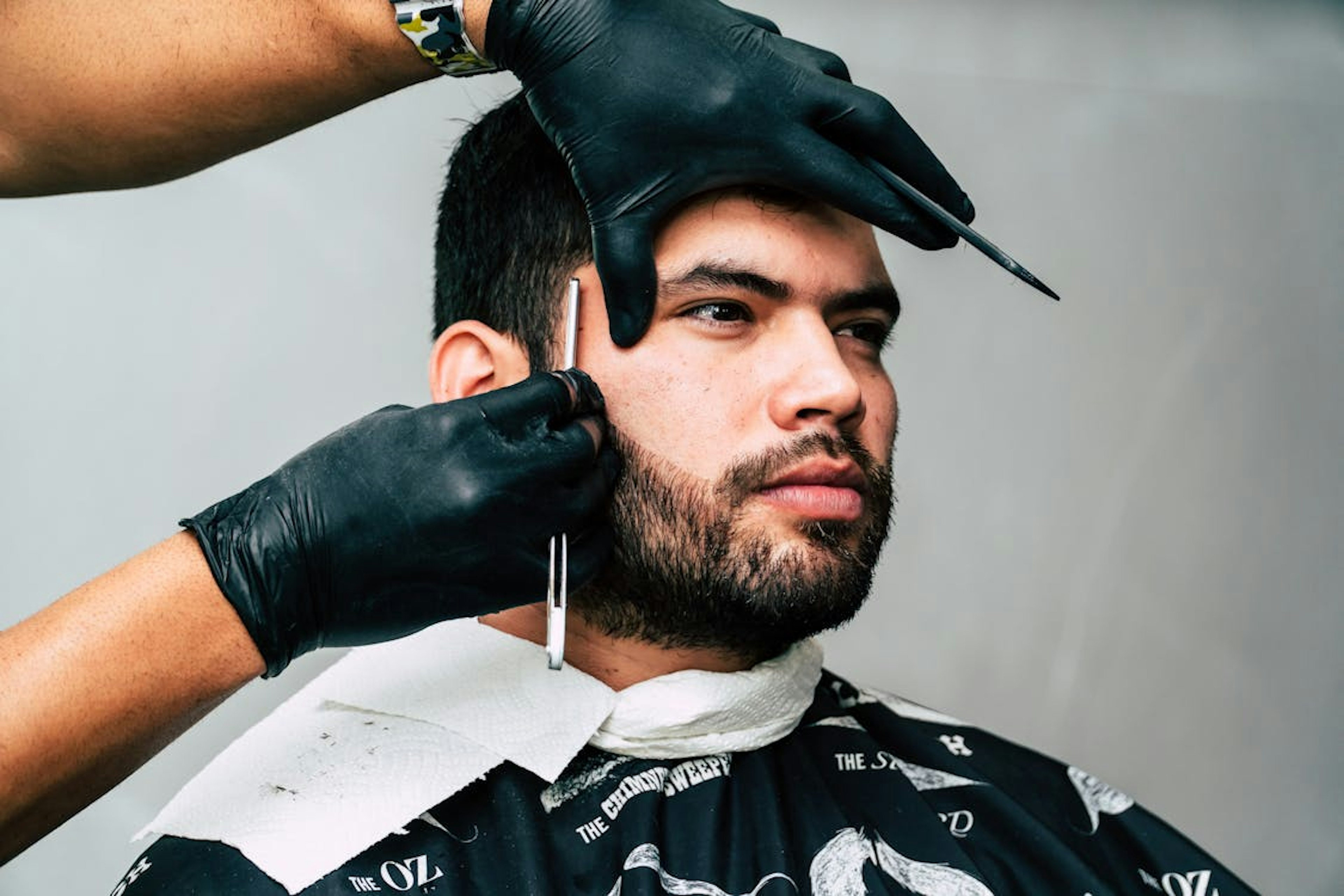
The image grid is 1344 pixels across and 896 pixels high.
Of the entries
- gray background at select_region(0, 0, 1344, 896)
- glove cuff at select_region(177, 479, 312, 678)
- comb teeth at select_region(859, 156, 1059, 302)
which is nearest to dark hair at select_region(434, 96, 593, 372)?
comb teeth at select_region(859, 156, 1059, 302)

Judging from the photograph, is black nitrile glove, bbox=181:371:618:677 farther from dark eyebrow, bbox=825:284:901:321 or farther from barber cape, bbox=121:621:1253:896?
dark eyebrow, bbox=825:284:901:321

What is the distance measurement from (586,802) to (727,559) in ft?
1.10

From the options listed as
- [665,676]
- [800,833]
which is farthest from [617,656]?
[800,833]

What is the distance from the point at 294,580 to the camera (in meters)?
1.46

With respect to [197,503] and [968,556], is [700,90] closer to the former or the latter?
[197,503]

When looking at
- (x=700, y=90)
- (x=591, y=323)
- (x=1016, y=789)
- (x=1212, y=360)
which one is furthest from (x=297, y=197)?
(x=1212, y=360)

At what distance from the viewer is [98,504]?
2359 mm

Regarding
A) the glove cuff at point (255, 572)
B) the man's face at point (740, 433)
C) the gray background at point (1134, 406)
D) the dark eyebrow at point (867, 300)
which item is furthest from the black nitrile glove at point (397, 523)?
the gray background at point (1134, 406)

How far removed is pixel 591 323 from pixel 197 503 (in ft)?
3.28

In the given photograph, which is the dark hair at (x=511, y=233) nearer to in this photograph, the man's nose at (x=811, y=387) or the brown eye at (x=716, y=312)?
the brown eye at (x=716, y=312)

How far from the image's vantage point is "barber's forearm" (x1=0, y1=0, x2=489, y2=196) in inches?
67.2

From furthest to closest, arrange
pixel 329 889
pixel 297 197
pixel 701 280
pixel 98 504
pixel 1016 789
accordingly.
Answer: pixel 297 197, pixel 98 504, pixel 1016 789, pixel 701 280, pixel 329 889

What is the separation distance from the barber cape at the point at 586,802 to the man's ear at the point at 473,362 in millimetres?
315

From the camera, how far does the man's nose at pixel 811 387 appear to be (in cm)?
167
